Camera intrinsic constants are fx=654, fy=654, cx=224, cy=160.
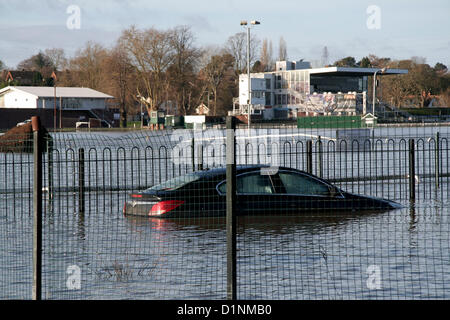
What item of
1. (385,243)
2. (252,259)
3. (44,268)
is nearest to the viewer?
(44,268)

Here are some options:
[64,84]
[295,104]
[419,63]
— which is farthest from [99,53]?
[419,63]

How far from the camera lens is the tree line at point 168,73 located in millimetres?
91438

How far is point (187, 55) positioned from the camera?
301ft

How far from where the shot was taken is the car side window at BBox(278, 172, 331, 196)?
42.6 ft

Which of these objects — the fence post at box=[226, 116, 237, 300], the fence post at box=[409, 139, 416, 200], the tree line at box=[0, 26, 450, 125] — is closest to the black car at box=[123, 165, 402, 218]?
the fence post at box=[409, 139, 416, 200]

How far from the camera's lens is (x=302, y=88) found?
368 feet

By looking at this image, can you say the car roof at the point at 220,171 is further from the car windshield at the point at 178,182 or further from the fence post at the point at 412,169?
the fence post at the point at 412,169

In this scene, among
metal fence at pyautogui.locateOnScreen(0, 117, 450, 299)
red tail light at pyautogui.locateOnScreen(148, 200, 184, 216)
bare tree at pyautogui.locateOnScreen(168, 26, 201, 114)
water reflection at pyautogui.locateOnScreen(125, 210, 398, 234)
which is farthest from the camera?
bare tree at pyautogui.locateOnScreen(168, 26, 201, 114)

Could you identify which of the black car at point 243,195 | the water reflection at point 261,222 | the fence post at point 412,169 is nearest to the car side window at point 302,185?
the black car at point 243,195

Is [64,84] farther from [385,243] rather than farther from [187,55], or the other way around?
[385,243]

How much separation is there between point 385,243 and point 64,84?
105643 millimetres

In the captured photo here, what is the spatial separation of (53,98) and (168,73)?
16.8 metres

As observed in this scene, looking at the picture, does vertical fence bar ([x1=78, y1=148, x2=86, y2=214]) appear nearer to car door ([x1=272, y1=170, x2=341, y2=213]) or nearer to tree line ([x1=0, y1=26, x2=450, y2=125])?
car door ([x1=272, y1=170, x2=341, y2=213])

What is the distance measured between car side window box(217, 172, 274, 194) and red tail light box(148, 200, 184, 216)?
932 mm
